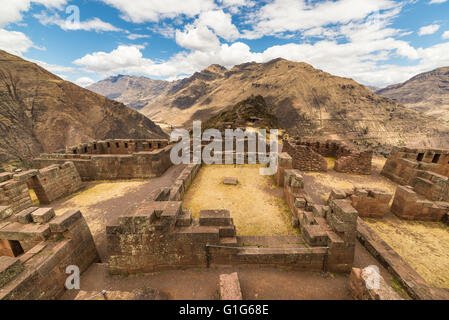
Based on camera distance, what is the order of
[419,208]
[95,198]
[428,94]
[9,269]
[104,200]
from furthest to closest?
[428,94] < [95,198] < [104,200] < [419,208] < [9,269]

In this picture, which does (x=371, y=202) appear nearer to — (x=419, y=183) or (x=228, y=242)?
(x=419, y=183)

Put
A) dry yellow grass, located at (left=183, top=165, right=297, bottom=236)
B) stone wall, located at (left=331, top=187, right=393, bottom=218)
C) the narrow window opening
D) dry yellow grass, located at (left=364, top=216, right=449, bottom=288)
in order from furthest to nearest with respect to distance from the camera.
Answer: the narrow window opening
stone wall, located at (left=331, top=187, right=393, bottom=218)
dry yellow grass, located at (left=183, top=165, right=297, bottom=236)
dry yellow grass, located at (left=364, top=216, right=449, bottom=288)

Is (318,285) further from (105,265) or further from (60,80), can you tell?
(60,80)

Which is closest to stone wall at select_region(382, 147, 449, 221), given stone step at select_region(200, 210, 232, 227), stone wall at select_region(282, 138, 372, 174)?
stone wall at select_region(282, 138, 372, 174)

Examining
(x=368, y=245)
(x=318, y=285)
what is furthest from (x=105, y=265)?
(x=368, y=245)

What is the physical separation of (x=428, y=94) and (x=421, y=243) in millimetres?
159075

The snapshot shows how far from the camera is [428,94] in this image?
10544 centimetres

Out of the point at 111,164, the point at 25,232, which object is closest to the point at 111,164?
the point at 111,164

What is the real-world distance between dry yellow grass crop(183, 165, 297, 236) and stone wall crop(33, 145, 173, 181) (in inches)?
154

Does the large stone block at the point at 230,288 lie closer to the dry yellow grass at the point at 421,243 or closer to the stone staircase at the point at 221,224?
the stone staircase at the point at 221,224

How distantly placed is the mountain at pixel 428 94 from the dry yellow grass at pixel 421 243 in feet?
365

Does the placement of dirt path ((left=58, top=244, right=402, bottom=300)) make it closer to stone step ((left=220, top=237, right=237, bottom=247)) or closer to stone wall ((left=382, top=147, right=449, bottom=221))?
stone step ((left=220, top=237, right=237, bottom=247))

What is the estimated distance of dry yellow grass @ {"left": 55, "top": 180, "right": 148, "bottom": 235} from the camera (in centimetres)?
838

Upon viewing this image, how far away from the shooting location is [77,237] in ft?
18.7
